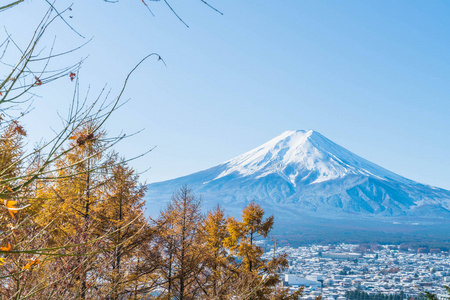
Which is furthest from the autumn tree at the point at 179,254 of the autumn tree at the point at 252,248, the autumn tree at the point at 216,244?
the autumn tree at the point at 252,248

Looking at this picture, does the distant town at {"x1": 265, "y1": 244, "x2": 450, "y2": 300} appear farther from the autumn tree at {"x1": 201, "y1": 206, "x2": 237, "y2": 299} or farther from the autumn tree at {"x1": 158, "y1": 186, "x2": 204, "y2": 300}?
the autumn tree at {"x1": 158, "y1": 186, "x2": 204, "y2": 300}

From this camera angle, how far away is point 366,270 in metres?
88.5

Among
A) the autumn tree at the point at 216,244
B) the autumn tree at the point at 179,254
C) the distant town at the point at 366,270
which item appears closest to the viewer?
the autumn tree at the point at 179,254

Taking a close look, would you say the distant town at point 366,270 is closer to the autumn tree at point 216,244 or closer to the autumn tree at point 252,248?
the autumn tree at point 216,244

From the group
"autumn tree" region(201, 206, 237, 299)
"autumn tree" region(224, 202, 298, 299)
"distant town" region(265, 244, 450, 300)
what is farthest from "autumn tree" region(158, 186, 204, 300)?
"distant town" region(265, 244, 450, 300)

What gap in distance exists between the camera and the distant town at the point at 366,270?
60.0 m

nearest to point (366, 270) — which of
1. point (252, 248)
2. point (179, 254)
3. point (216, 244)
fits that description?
point (216, 244)

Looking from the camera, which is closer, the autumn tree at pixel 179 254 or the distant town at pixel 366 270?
the autumn tree at pixel 179 254

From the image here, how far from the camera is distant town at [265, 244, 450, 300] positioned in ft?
197

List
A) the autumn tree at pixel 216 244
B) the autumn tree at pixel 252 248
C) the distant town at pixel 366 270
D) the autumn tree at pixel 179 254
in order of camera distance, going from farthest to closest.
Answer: the distant town at pixel 366 270 < the autumn tree at pixel 216 244 < the autumn tree at pixel 252 248 < the autumn tree at pixel 179 254

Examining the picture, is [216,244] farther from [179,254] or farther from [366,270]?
[366,270]

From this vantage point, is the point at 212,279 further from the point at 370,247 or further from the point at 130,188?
the point at 370,247

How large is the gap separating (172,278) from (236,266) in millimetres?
3924

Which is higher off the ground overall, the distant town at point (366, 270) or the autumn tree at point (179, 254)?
the autumn tree at point (179, 254)
